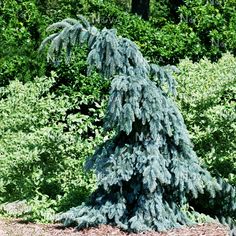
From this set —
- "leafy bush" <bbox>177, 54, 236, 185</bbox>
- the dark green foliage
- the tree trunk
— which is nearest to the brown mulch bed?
"leafy bush" <bbox>177, 54, 236, 185</bbox>

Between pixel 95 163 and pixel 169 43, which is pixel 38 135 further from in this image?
pixel 169 43

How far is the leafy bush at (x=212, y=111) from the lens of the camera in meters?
8.25

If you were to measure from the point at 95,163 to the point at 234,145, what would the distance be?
2.25 meters

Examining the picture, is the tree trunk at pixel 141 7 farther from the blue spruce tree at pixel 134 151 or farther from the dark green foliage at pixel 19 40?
the blue spruce tree at pixel 134 151

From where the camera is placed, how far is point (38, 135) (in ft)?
28.2

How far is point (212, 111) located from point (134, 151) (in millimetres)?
1757

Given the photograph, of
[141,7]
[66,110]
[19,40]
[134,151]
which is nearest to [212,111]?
[134,151]

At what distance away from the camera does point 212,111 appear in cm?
825

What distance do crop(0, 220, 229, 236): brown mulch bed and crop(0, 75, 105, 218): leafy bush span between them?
1.48ft

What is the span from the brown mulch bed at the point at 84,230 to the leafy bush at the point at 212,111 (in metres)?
1.30

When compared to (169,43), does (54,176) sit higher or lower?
lower

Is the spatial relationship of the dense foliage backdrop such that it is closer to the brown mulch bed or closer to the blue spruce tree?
the brown mulch bed

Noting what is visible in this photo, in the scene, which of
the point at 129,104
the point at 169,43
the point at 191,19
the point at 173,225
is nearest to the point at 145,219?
the point at 173,225

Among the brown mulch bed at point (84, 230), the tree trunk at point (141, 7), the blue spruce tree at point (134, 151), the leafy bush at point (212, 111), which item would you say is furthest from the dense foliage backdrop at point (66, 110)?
the tree trunk at point (141, 7)
